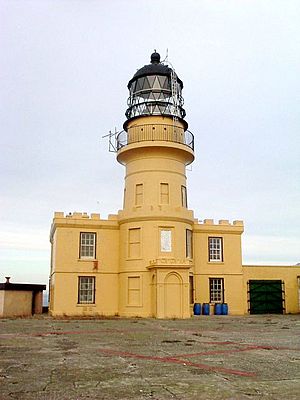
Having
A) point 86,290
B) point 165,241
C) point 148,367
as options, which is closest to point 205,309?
point 165,241

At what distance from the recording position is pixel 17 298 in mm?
30141

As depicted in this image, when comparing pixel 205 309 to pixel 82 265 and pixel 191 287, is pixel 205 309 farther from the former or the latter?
pixel 82 265

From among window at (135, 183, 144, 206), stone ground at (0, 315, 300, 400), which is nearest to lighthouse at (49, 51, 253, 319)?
window at (135, 183, 144, 206)

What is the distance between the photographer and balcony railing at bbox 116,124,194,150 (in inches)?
1129

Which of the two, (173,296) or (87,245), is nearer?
(173,296)

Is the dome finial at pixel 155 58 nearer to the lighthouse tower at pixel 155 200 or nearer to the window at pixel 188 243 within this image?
the lighthouse tower at pixel 155 200

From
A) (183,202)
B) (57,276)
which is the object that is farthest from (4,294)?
(183,202)

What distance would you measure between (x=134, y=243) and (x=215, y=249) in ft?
18.5

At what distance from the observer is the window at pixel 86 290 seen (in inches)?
1105

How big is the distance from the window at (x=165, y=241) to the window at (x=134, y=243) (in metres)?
1.38

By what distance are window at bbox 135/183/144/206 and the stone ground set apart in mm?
13651

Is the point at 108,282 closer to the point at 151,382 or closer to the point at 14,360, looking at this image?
the point at 14,360

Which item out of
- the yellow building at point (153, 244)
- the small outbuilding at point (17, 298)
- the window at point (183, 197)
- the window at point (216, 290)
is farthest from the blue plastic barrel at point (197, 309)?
the small outbuilding at point (17, 298)

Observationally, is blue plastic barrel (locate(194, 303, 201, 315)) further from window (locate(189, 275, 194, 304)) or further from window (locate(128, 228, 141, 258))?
window (locate(128, 228, 141, 258))
